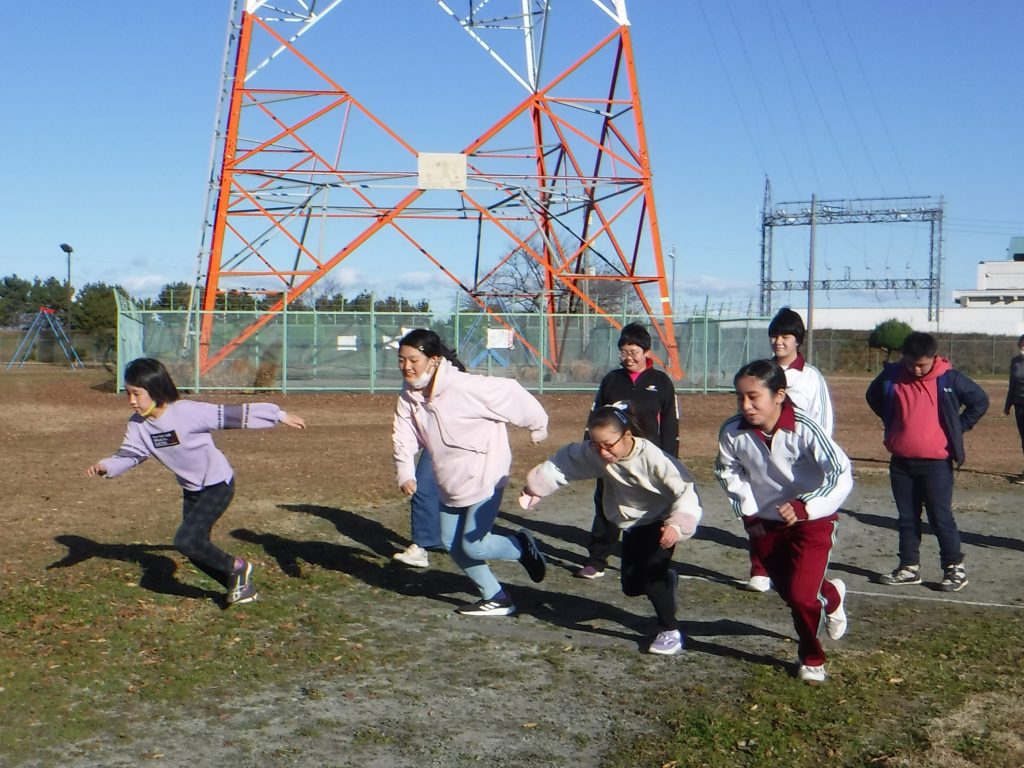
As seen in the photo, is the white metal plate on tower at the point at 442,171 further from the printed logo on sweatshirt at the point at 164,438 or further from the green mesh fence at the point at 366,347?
the printed logo on sweatshirt at the point at 164,438

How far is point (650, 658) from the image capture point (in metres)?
6.02

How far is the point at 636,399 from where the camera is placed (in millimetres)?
A: 7859

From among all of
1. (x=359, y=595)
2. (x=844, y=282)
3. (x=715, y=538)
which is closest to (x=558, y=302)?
(x=715, y=538)

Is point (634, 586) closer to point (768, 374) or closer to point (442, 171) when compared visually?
point (768, 374)

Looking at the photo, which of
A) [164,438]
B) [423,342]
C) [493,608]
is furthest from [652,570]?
[164,438]

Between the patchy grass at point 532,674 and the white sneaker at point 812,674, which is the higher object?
the white sneaker at point 812,674

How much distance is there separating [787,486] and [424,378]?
2.23 m

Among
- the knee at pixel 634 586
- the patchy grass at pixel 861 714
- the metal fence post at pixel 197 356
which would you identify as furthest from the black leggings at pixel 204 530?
the metal fence post at pixel 197 356

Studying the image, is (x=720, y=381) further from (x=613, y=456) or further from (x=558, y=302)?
(x=613, y=456)

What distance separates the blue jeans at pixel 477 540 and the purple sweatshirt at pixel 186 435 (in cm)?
121

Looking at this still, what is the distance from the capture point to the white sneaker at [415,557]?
8305 millimetres

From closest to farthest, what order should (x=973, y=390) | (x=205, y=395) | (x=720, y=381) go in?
(x=973, y=390), (x=205, y=395), (x=720, y=381)

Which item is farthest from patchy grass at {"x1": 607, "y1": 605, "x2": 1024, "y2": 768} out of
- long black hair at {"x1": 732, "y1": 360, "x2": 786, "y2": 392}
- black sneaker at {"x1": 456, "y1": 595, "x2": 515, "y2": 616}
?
black sneaker at {"x1": 456, "y1": 595, "x2": 515, "y2": 616}

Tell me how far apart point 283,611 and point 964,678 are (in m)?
3.82
